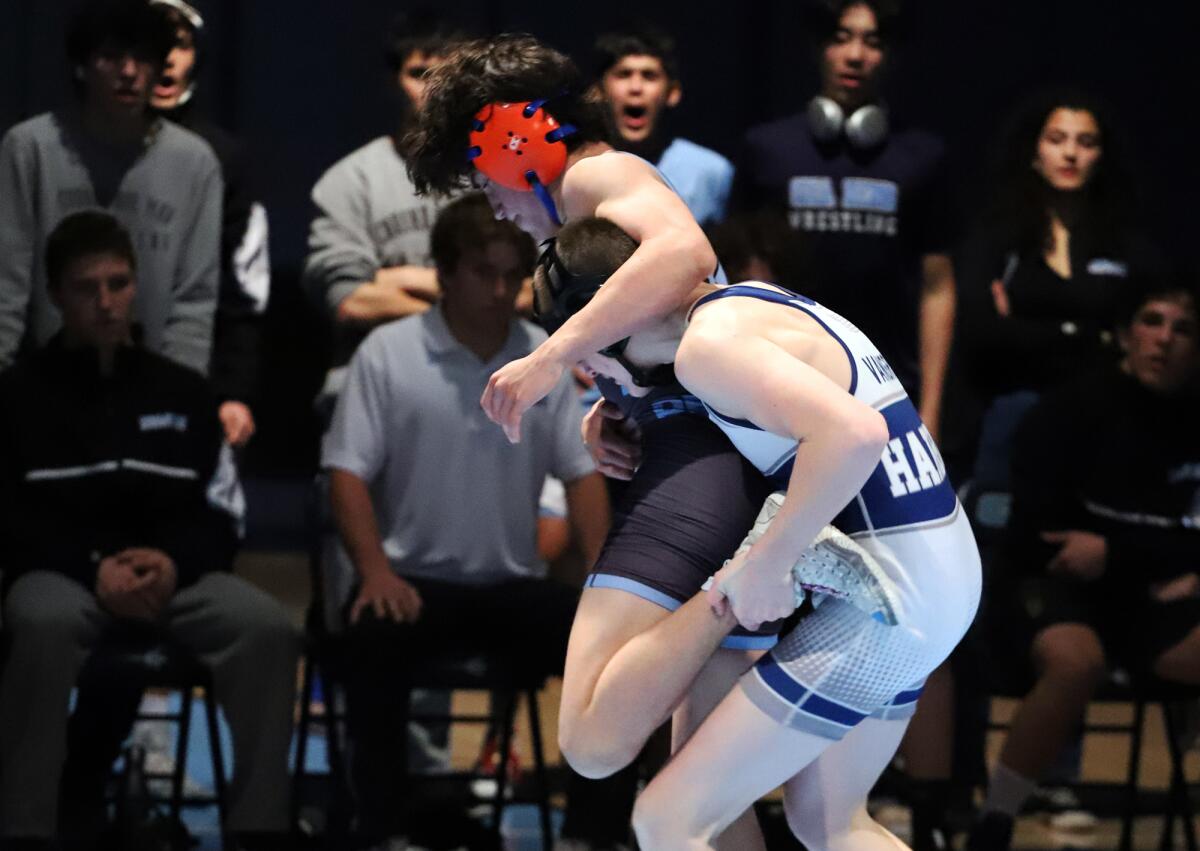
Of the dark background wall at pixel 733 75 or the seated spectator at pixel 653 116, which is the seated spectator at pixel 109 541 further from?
the dark background wall at pixel 733 75

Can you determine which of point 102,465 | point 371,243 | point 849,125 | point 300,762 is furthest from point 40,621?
point 849,125

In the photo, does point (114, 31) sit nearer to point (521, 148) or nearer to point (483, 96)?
point (483, 96)

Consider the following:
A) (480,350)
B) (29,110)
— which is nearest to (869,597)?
(480,350)

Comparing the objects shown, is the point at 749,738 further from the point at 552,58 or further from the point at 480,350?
the point at 480,350

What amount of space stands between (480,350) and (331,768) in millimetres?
1070

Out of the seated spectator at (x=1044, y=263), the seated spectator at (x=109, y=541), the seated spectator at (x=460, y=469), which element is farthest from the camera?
the seated spectator at (x=1044, y=263)

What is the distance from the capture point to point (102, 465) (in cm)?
447

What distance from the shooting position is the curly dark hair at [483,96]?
3135 millimetres

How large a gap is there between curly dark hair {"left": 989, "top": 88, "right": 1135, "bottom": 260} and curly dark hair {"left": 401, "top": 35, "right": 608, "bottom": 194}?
2233 millimetres

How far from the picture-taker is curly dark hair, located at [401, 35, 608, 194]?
3135 millimetres

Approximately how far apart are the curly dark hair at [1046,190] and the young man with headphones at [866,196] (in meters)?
0.22

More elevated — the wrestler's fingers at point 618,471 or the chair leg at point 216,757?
the wrestler's fingers at point 618,471

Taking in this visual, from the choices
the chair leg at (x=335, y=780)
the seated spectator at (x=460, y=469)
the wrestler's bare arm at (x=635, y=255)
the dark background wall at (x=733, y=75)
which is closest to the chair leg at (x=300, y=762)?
the chair leg at (x=335, y=780)

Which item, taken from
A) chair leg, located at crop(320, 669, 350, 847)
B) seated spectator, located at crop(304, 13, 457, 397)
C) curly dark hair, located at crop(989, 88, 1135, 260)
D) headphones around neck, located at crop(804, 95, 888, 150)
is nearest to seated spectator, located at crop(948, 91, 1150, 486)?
curly dark hair, located at crop(989, 88, 1135, 260)
